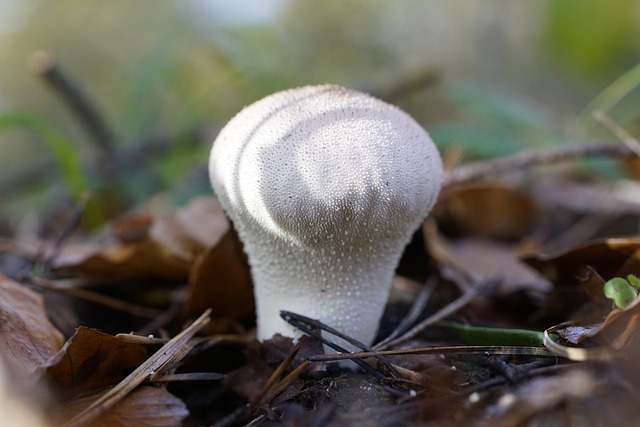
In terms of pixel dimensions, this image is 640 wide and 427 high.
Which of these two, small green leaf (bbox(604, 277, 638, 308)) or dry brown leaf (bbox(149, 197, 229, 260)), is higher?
small green leaf (bbox(604, 277, 638, 308))

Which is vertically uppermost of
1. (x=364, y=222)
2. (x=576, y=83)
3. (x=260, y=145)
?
(x=260, y=145)

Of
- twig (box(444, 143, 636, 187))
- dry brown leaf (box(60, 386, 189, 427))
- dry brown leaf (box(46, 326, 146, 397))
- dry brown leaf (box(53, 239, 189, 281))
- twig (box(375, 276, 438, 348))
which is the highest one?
twig (box(444, 143, 636, 187))

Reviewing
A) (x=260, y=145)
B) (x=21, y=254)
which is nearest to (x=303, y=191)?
(x=260, y=145)

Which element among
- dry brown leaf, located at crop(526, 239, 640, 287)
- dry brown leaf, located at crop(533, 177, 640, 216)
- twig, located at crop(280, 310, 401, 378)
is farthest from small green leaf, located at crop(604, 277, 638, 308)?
dry brown leaf, located at crop(533, 177, 640, 216)

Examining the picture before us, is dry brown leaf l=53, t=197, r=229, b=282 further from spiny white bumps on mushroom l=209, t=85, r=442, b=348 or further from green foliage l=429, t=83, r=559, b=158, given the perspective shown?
green foliage l=429, t=83, r=559, b=158

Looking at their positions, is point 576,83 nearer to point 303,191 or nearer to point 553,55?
point 553,55

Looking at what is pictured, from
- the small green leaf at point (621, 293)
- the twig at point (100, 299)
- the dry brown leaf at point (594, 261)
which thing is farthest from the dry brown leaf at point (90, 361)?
the dry brown leaf at point (594, 261)
